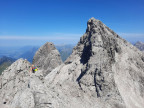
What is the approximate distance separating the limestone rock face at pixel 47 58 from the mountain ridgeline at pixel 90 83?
1421 cm

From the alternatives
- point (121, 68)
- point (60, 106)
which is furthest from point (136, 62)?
point (60, 106)

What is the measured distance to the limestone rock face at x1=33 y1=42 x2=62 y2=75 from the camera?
142 feet

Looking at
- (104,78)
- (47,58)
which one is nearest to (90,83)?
(104,78)

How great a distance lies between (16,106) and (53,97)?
3.99 meters

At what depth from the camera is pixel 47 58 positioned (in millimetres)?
44250

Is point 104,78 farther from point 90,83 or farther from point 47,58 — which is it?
point 47,58

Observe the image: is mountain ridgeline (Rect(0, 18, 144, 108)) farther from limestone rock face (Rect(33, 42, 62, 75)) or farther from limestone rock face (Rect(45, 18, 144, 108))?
limestone rock face (Rect(33, 42, 62, 75))

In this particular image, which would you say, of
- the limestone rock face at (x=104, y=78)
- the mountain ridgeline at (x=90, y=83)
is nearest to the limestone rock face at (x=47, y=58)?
the limestone rock face at (x=104, y=78)

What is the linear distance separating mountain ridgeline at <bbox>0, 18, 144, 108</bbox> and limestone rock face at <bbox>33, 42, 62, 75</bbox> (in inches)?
559

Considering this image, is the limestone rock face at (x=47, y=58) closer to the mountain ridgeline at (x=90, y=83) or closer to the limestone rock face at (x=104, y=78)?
the limestone rock face at (x=104, y=78)

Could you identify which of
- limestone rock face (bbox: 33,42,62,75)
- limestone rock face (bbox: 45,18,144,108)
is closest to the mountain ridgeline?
limestone rock face (bbox: 45,18,144,108)

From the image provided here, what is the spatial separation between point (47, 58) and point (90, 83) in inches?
1061

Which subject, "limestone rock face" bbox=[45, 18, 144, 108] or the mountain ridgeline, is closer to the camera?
the mountain ridgeline

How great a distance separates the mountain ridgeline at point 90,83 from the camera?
45.4ft
